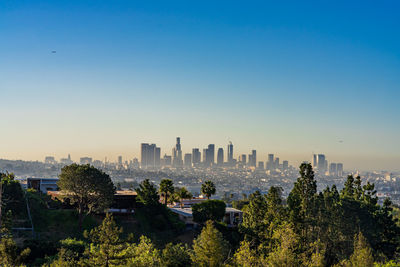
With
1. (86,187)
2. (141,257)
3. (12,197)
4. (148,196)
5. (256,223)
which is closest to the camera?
(141,257)

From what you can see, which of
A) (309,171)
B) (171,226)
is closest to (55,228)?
(171,226)

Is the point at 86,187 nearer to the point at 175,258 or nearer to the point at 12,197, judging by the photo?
the point at 12,197

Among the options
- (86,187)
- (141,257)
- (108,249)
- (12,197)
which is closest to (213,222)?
(86,187)

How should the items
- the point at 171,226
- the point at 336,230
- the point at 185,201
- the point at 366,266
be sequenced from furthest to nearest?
the point at 185,201, the point at 171,226, the point at 336,230, the point at 366,266

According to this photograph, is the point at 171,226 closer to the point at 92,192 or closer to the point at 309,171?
the point at 92,192

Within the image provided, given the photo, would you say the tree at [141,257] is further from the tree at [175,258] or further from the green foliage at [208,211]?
the green foliage at [208,211]
